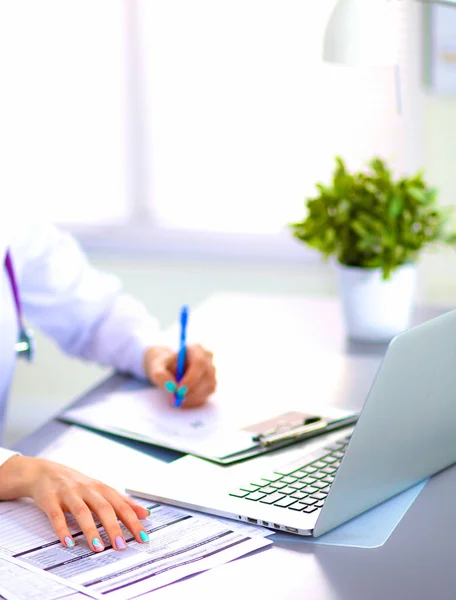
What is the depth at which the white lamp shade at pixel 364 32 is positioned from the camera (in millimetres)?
1480

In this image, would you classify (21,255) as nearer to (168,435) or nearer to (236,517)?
(168,435)

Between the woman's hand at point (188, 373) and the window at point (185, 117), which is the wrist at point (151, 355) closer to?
the woman's hand at point (188, 373)

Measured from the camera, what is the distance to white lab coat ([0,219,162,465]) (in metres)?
1.69

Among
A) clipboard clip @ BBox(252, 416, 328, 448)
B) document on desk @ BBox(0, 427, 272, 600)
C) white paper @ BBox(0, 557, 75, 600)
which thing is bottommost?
clipboard clip @ BBox(252, 416, 328, 448)

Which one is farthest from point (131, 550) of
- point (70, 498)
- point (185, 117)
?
point (185, 117)

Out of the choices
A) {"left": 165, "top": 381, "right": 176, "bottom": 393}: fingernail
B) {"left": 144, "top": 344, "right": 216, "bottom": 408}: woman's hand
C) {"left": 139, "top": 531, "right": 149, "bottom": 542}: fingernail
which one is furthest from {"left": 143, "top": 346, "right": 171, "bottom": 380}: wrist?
{"left": 139, "top": 531, "right": 149, "bottom": 542}: fingernail

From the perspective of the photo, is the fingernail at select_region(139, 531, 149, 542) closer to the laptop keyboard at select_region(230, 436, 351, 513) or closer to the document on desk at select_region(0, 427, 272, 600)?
the document on desk at select_region(0, 427, 272, 600)

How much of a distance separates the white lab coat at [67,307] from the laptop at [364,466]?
1.74 feet

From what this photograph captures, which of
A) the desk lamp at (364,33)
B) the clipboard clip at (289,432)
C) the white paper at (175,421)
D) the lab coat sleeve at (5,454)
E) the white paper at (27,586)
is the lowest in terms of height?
the white paper at (175,421)

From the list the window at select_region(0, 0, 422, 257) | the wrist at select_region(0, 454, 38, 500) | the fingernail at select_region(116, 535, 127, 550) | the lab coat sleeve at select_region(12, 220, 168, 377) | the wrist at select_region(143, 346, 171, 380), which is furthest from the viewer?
the window at select_region(0, 0, 422, 257)

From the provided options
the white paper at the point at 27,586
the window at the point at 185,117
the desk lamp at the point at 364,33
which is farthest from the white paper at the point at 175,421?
the window at the point at 185,117

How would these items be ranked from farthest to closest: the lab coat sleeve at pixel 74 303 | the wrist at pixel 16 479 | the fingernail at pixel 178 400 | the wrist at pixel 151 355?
1. the lab coat sleeve at pixel 74 303
2. the wrist at pixel 151 355
3. the fingernail at pixel 178 400
4. the wrist at pixel 16 479

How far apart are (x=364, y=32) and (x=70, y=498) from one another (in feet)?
2.78

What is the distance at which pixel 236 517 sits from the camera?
1.06 meters
